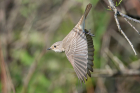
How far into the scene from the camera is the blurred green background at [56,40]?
4.00 metres

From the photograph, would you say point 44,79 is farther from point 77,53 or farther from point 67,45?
point 77,53

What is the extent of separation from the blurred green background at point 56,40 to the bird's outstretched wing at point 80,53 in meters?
1.08

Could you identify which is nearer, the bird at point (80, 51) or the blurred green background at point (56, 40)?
the bird at point (80, 51)

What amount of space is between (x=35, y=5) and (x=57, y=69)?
197cm

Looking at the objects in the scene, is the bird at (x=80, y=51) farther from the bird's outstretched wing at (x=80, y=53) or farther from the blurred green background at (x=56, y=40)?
the blurred green background at (x=56, y=40)

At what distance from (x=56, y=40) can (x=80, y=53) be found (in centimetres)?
211

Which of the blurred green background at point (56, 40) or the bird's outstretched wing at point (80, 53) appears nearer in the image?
the bird's outstretched wing at point (80, 53)

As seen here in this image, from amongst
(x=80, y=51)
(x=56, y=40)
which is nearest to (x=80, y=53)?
(x=80, y=51)

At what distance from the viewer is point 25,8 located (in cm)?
546

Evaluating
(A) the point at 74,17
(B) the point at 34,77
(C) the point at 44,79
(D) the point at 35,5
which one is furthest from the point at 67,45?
(D) the point at 35,5

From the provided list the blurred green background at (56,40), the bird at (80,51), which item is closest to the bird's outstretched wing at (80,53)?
the bird at (80,51)

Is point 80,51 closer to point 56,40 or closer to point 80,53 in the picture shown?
point 80,53

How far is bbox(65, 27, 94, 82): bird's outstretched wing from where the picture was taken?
2297 mm

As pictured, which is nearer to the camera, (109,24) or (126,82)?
(126,82)
